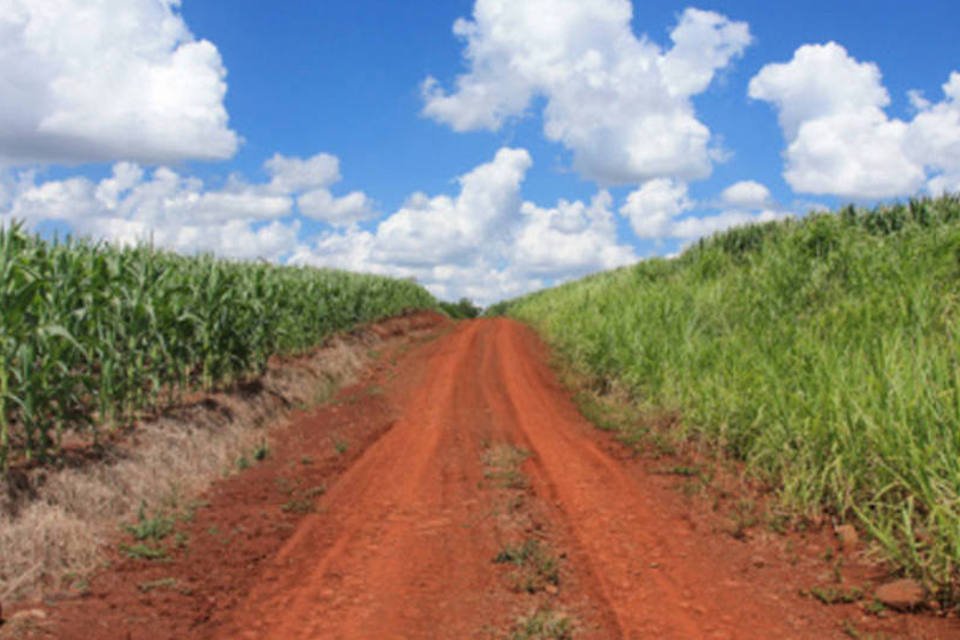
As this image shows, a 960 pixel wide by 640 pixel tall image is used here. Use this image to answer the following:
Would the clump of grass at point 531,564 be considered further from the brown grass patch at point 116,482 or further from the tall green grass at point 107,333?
the tall green grass at point 107,333

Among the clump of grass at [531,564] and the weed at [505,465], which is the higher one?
the weed at [505,465]

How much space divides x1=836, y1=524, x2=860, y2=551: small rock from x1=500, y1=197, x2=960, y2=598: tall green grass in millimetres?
194

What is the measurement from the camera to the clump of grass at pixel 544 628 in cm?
466

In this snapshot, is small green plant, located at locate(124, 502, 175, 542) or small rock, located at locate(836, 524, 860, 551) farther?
small green plant, located at locate(124, 502, 175, 542)

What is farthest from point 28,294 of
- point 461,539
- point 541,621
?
point 541,621

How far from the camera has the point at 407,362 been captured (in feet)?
66.8

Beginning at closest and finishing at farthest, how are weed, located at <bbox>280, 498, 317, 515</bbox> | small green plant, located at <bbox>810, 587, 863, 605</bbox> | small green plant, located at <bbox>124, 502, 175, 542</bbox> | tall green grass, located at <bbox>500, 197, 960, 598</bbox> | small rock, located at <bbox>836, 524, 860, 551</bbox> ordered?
1. small green plant, located at <bbox>810, 587, 863, 605</bbox>
2. tall green grass, located at <bbox>500, 197, 960, 598</bbox>
3. small rock, located at <bbox>836, 524, 860, 551</bbox>
4. small green plant, located at <bbox>124, 502, 175, 542</bbox>
5. weed, located at <bbox>280, 498, 317, 515</bbox>

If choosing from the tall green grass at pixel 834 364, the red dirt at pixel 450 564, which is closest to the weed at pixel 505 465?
the red dirt at pixel 450 564

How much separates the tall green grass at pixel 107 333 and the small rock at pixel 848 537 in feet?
24.9

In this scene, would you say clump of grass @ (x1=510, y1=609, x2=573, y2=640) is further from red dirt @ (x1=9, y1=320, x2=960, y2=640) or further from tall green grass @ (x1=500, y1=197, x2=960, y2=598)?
tall green grass @ (x1=500, y1=197, x2=960, y2=598)

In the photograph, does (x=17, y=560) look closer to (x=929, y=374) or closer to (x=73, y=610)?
(x=73, y=610)

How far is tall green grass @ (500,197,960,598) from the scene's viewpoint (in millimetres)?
5719

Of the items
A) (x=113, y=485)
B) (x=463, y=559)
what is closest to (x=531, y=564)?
(x=463, y=559)

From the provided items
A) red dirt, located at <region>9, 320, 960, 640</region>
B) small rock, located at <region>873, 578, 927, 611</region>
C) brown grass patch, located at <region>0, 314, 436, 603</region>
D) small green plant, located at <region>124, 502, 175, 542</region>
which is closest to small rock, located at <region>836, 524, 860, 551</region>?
red dirt, located at <region>9, 320, 960, 640</region>
